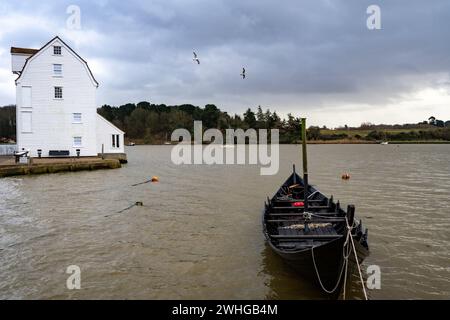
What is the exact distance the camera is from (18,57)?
115 ft

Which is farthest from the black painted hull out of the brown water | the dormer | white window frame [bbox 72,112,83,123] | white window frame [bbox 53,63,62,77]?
the dormer

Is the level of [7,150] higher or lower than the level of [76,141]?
lower

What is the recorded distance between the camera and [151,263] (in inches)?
369

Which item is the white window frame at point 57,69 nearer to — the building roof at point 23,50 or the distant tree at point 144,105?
the building roof at point 23,50

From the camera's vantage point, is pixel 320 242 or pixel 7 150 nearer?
pixel 320 242

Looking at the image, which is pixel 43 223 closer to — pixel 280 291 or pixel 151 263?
pixel 151 263

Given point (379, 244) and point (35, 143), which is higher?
point (35, 143)

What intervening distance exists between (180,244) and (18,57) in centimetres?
3401

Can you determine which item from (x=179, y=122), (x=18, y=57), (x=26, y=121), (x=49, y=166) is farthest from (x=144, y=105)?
(x=49, y=166)

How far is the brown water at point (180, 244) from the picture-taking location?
7.82 meters

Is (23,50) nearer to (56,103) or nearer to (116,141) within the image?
(56,103)

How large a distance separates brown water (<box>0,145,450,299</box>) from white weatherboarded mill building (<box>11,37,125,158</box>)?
11.0 metres
